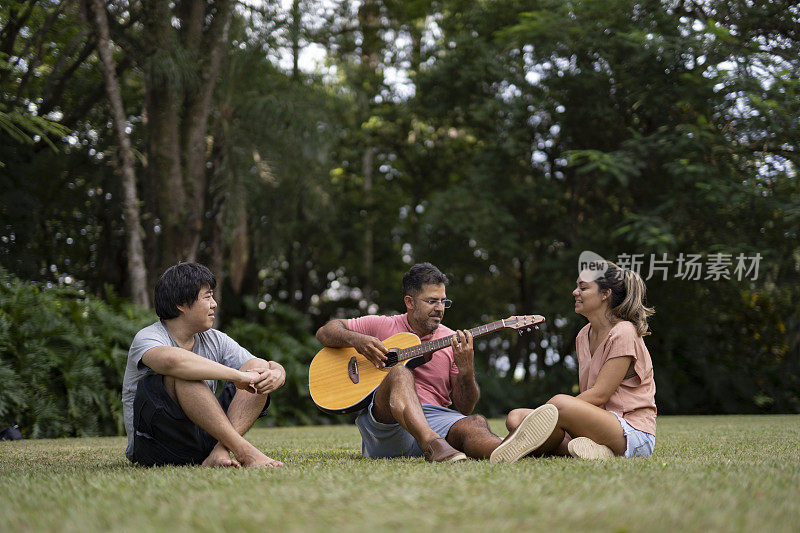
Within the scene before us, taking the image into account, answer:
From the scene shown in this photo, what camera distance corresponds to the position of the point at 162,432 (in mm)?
4008

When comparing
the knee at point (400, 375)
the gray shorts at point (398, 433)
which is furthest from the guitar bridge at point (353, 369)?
the knee at point (400, 375)

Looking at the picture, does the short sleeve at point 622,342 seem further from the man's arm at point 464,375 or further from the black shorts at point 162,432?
the black shorts at point 162,432

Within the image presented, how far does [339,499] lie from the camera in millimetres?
2717

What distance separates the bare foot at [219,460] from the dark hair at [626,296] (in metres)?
2.27

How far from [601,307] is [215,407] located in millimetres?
2239

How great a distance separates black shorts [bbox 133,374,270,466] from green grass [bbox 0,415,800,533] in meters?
0.17

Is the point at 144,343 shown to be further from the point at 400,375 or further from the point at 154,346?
the point at 400,375

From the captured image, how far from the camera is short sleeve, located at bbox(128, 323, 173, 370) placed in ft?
13.1

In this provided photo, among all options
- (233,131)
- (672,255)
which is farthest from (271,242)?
(672,255)

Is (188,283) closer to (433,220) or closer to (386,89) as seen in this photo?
(433,220)

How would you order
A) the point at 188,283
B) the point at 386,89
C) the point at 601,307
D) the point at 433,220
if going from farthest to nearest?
the point at 386,89, the point at 433,220, the point at 601,307, the point at 188,283

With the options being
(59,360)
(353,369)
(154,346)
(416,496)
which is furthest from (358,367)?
(59,360)

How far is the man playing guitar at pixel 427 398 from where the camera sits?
403 centimetres

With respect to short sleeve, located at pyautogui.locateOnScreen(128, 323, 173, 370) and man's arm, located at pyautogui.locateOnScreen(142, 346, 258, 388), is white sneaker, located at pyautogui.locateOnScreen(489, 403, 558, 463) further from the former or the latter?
short sleeve, located at pyautogui.locateOnScreen(128, 323, 173, 370)
